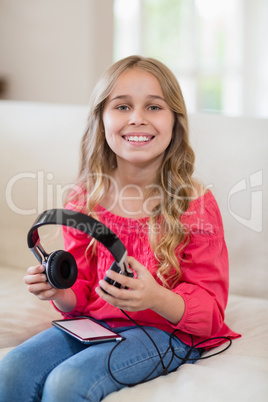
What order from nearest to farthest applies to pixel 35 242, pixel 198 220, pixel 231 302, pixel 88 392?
1. pixel 88 392
2. pixel 35 242
3. pixel 198 220
4. pixel 231 302

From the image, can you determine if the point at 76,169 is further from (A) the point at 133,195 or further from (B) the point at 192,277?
(B) the point at 192,277

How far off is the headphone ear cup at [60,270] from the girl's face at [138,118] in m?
0.30

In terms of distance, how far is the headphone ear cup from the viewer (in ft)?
3.69

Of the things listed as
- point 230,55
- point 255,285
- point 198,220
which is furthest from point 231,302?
point 230,55

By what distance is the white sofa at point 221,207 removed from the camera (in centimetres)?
109

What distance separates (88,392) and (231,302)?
0.65 meters

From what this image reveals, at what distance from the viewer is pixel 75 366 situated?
1.05 meters

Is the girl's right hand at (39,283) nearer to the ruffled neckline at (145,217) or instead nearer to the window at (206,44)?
the ruffled neckline at (145,217)

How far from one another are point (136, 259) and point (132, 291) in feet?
0.64

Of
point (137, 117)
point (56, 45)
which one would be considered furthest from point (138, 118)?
point (56, 45)

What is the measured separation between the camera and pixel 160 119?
4.24 ft

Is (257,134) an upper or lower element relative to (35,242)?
upper

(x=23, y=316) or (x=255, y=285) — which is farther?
(x=255, y=285)

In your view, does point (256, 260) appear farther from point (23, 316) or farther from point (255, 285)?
point (23, 316)
